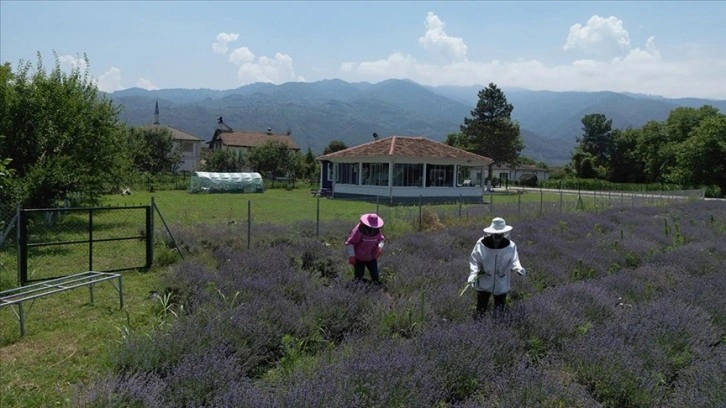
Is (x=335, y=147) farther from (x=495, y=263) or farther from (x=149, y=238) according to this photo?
(x=495, y=263)

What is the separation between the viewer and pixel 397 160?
3575cm

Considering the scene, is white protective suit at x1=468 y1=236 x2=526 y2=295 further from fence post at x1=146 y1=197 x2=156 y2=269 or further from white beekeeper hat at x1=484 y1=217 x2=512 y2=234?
fence post at x1=146 y1=197 x2=156 y2=269

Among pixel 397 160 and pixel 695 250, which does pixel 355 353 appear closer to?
pixel 695 250

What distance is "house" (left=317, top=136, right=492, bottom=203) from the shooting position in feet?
118

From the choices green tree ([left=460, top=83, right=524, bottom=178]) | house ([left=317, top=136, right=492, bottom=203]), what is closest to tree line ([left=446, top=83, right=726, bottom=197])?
green tree ([left=460, top=83, right=524, bottom=178])

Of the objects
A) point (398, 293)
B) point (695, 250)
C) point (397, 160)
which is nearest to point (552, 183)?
point (397, 160)

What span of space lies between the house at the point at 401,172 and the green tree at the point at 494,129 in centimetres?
1975

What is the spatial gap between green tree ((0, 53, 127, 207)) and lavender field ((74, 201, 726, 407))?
24.8ft

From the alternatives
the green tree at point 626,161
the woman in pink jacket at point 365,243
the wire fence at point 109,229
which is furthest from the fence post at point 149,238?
the green tree at point 626,161

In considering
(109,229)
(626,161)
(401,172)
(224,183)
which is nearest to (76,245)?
(109,229)

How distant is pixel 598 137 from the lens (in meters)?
85.1

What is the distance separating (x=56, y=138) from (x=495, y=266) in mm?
14850

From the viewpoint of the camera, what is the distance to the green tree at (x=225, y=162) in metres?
58.0

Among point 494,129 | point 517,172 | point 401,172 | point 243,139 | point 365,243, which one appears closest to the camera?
point 365,243
